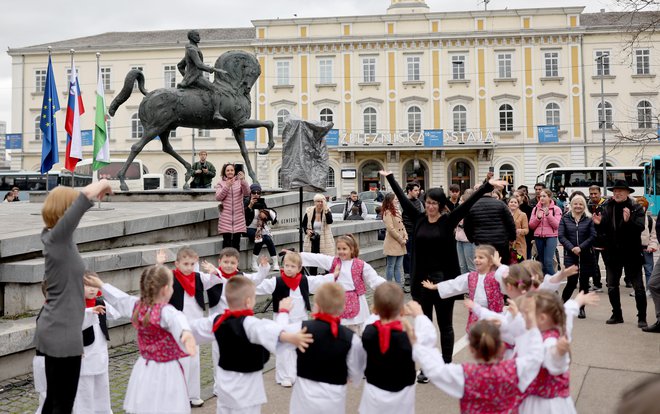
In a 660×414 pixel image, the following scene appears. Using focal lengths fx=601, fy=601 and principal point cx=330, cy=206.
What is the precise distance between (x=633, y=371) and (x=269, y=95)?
44.1m

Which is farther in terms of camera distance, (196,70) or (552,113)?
(552,113)

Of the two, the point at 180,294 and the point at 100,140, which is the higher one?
the point at 100,140

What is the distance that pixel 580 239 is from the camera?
29.0 ft

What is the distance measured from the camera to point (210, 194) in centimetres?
1216

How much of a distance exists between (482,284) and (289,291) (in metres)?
1.84

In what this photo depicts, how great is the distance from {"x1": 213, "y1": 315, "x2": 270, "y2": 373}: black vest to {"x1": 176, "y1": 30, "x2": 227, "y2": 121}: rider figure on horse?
27.8 ft

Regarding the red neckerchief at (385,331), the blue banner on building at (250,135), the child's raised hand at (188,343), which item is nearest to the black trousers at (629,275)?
the red neckerchief at (385,331)

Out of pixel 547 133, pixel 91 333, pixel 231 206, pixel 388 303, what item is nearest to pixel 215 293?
pixel 91 333

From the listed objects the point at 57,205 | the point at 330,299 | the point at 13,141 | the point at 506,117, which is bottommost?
the point at 330,299

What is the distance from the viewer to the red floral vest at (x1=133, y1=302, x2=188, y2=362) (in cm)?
398

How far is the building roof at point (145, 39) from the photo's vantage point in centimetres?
4931

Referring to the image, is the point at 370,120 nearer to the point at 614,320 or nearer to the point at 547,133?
the point at 547,133

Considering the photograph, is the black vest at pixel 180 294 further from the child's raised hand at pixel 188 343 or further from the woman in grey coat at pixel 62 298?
the child's raised hand at pixel 188 343

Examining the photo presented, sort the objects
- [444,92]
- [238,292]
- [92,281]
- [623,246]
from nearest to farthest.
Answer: [238,292] < [92,281] < [623,246] < [444,92]
